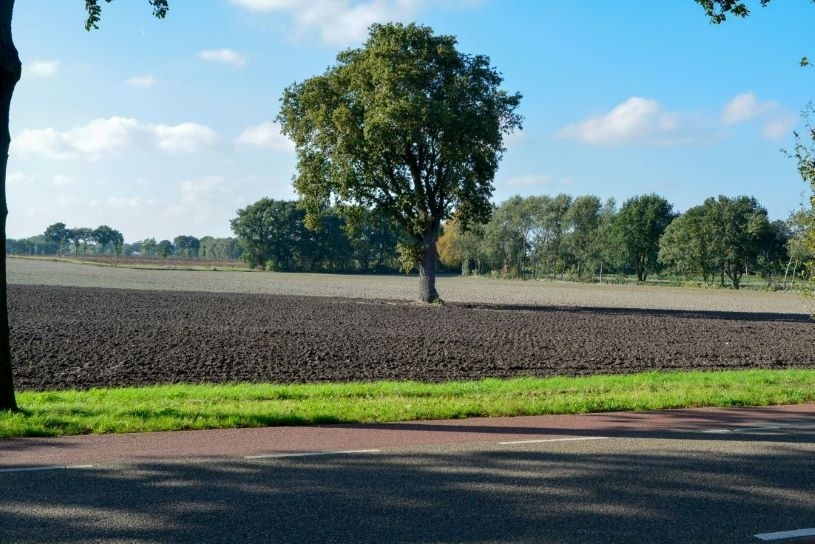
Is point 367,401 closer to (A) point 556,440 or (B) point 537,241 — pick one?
(A) point 556,440

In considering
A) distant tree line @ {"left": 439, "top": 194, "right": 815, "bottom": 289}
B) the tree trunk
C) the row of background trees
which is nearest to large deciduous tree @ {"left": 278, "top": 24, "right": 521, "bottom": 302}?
the tree trunk

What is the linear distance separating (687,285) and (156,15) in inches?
4015

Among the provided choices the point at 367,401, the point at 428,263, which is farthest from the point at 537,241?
the point at 367,401

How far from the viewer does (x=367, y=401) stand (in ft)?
44.7

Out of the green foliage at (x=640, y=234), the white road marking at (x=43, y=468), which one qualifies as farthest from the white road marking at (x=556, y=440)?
the green foliage at (x=640, y=234)

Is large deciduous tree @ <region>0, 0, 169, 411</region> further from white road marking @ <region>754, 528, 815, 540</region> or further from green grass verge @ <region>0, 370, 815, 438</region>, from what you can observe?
white road marking @ <region>754, 528, 815, 540</region>

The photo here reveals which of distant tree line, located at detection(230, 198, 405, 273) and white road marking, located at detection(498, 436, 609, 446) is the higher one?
distant tree line, located at detection(230, 198, 405, 273)

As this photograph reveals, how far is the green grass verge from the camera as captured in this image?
432 inches

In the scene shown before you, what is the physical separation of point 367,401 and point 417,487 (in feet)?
20.7

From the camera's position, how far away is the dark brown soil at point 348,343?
19.9 m

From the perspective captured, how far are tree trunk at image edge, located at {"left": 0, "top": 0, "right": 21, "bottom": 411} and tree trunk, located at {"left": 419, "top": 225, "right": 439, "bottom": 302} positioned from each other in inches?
1346

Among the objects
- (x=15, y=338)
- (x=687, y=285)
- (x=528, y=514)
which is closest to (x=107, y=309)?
(x=15, y=338)

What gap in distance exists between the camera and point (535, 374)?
20.6 meters

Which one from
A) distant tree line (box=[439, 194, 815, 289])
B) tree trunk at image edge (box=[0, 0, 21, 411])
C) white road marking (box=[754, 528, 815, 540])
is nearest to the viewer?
white road marking (box=[754, 528, 815, 540])
